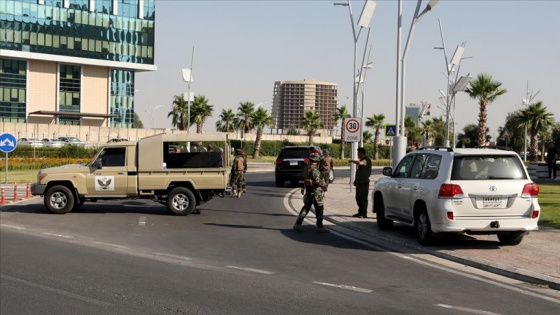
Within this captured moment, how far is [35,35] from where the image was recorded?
9112cm

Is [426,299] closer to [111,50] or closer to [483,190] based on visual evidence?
[483,190]

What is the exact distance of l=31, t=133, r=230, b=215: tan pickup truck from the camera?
20.9 meters

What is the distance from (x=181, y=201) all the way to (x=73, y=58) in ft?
258

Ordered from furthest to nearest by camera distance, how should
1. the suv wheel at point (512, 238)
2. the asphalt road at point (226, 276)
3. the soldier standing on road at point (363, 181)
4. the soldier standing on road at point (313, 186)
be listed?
the soldier standing on road at point (363, 181), the soldier standing on road at point (313, 186), the suv wheel at point (512, 238), the asphalt road at point (226, 276)

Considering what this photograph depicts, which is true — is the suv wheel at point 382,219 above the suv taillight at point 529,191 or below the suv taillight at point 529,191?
below

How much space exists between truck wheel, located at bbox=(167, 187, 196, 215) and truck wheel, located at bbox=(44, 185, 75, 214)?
2.82m

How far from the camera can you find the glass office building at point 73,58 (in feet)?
296

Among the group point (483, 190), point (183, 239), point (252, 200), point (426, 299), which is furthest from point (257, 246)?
point (252, 200)

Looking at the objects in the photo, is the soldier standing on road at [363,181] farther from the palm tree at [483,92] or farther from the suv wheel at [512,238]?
the palm tree at [483,92]

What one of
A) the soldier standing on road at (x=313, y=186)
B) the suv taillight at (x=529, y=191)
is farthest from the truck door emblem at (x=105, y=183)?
the suv taillight at (x=529, y=191)

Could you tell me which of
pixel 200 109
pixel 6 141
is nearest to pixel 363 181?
pixel 6 141

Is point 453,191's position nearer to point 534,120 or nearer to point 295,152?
point 295,152

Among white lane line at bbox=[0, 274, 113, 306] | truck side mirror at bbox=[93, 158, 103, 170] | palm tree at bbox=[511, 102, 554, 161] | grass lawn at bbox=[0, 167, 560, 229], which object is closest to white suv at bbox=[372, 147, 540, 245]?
grass lawn at bbox=[0, 167, 560, 229]

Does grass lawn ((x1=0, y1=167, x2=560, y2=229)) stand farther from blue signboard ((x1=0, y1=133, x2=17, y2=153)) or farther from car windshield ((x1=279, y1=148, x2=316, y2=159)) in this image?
car windshield ((x1=279, y1=148, x2=316, y2=159))
